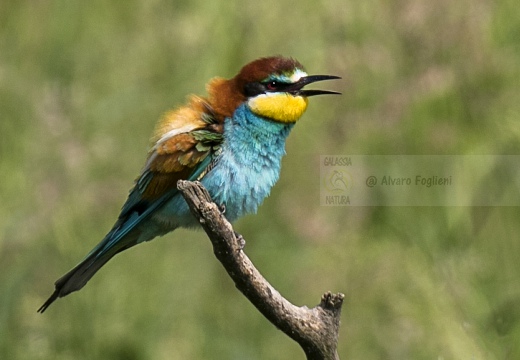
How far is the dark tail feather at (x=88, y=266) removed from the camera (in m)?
3.12

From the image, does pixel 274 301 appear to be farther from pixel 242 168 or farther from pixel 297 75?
pixel 297 75

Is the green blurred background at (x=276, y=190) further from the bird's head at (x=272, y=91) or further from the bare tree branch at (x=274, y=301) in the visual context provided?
the bare tree branch at (x=274, y=301)

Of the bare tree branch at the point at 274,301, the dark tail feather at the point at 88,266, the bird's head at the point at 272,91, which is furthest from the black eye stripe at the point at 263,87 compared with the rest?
the bare tree branch at the point at 274,301

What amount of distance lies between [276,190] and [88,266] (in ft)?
3.87

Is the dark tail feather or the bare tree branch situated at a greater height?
the dark tail feather

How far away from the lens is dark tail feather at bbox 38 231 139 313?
10.2ft

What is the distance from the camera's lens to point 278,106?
10.3ft

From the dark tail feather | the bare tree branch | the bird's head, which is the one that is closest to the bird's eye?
the bird's head

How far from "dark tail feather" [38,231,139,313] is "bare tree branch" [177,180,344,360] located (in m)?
0.74

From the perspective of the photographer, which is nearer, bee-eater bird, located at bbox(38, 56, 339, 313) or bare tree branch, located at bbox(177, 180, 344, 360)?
bare tree branch, located at bbox(177, 180, 344, 360)

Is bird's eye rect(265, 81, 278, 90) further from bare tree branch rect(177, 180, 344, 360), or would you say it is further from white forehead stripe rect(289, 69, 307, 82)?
bare tree branch rect(177, 180, 344, 360)

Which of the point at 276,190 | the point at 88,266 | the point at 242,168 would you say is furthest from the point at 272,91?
the point at 276,190

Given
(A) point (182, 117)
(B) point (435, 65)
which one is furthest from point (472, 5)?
A: (A) point (182, 117)

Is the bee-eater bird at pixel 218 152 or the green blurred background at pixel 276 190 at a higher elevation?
the green blurred background at pixel 276 190
